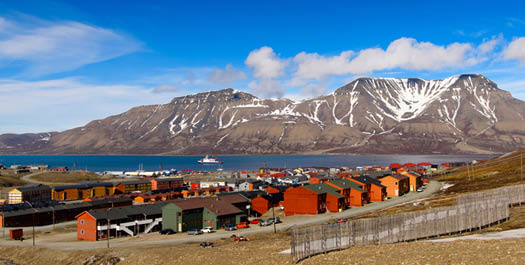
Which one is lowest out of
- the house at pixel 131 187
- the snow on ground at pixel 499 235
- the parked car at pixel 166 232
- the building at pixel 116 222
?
the house at pixel 131 187

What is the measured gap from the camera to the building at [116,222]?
56.3 meters

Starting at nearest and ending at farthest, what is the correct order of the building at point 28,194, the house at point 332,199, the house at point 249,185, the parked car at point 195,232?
1. the parked car at point 195,232
2. the house at point 332,199
3. the building at point 28,194
4. the house at point 249,185

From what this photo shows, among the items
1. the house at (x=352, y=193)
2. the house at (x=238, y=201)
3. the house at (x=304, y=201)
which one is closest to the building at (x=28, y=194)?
the house at (x=238, y=201)

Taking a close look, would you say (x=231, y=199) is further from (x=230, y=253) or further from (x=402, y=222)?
(x=402, y=222)

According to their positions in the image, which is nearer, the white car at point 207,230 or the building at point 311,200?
the white car at point 207,230

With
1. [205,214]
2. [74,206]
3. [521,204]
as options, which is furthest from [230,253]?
[74,206]

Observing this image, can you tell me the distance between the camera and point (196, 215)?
60.9 m

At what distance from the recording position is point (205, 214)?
61.4 metres

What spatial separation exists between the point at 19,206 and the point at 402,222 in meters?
70.9

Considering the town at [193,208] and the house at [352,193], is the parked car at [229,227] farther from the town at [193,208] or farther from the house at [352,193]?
the house at [352,193]

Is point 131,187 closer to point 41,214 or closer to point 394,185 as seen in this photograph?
point 41,214

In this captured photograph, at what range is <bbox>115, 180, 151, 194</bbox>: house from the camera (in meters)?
126

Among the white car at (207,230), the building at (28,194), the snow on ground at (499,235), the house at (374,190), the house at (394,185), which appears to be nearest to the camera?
the snow on ground at (499,235)

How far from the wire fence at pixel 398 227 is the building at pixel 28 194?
94407mm
